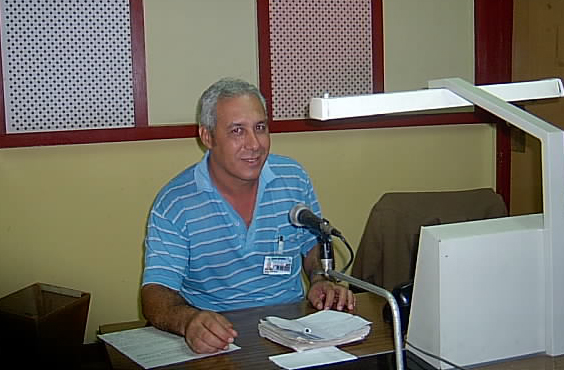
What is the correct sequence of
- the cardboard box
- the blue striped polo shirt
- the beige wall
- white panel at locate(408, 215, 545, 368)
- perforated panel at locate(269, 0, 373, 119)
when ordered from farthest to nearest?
1. perforated panel at locate(269, 0, 373, 119)
2. the beige wall
3. the cardboard box
4. the blue striped polo shirt
5. white panel at locate(408, 215, 545, 368)

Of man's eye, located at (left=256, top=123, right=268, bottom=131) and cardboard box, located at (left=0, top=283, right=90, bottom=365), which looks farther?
cardboard box, located at (left=0, top=283, right=90, bottom=365)

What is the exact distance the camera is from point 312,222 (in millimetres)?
1907

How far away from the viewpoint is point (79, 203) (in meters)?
3.45

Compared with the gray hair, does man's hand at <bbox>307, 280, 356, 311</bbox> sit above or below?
below

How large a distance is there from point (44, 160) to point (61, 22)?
0.58m

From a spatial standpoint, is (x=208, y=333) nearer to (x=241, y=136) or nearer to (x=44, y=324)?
(x=241, y=136)

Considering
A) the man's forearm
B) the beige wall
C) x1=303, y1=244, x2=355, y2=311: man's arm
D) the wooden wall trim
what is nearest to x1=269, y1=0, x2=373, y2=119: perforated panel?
the beige wall

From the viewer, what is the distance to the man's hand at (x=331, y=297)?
2.24m

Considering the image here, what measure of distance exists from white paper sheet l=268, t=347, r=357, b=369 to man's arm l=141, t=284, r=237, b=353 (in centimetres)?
14

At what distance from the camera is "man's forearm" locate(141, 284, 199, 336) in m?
2.04

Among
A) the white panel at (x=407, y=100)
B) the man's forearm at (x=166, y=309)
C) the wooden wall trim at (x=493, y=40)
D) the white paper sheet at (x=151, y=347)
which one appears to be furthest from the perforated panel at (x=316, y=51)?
the white panel at (x=407, y=100)

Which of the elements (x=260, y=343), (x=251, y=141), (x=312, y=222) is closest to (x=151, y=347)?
(x=260, y=343)

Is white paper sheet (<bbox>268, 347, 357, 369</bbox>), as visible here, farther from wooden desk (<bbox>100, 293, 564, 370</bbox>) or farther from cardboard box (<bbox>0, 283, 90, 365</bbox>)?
cardboard box (<bbox>0, 283, 90, 365</bbox>)

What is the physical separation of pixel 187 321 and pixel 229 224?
46 cm
